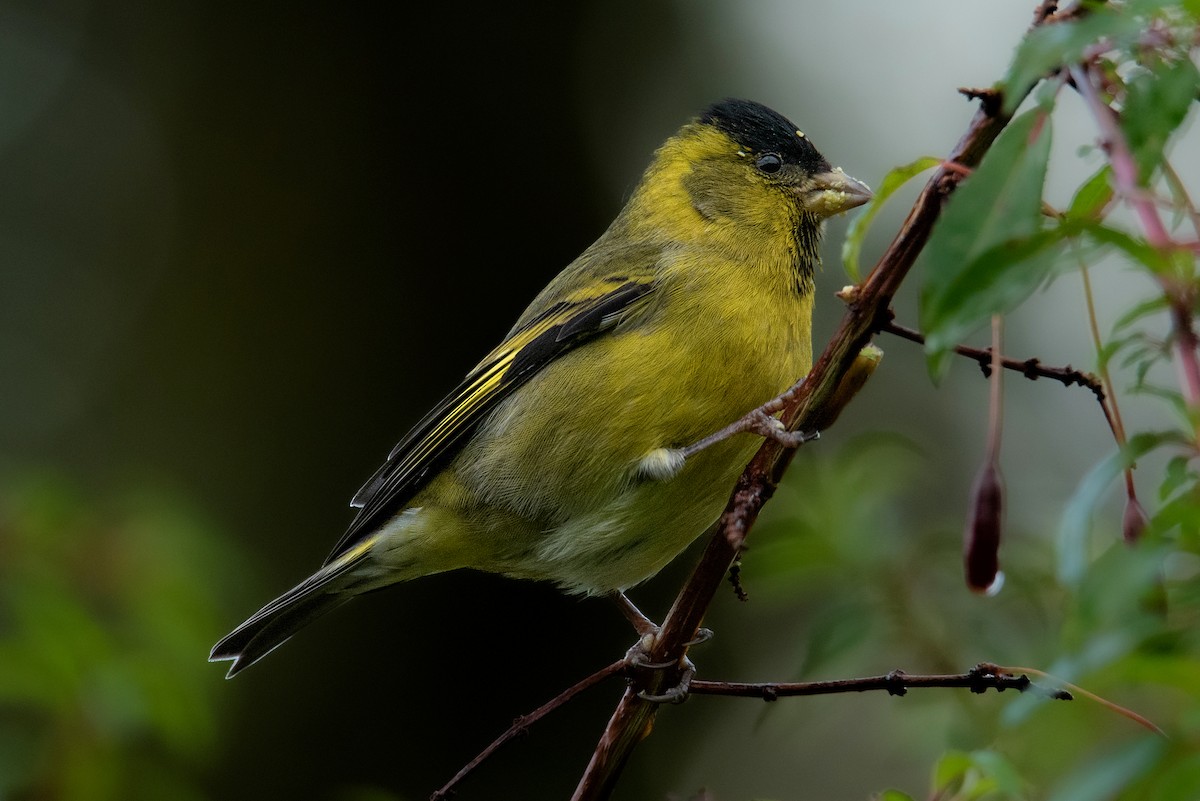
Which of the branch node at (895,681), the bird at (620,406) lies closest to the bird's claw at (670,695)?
the branch node at (895,681)

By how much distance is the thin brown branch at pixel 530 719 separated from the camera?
2045mm

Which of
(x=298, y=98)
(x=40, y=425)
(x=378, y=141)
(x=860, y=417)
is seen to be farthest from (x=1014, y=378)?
(x=40, y=425)

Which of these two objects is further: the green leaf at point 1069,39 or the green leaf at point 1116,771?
the green leaf at point 1069,39

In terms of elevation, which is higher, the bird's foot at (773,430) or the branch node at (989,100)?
the branch node at (989,100)

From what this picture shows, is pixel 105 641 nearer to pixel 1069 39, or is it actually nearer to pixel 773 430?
pixel 773 430

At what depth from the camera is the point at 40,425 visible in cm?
694

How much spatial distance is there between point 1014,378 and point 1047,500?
4138 millimetres

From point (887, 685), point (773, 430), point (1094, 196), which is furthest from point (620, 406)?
point (1094, 196)

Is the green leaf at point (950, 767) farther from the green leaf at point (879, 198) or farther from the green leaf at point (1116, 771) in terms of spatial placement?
the green leaf at point (879, 198)

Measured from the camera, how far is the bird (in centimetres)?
349

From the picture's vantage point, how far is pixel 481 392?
4.07 meters

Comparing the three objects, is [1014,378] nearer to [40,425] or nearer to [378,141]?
[378,141]

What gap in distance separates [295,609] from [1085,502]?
3243 millimetres

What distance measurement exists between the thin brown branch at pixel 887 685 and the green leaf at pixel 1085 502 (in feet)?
2.44
